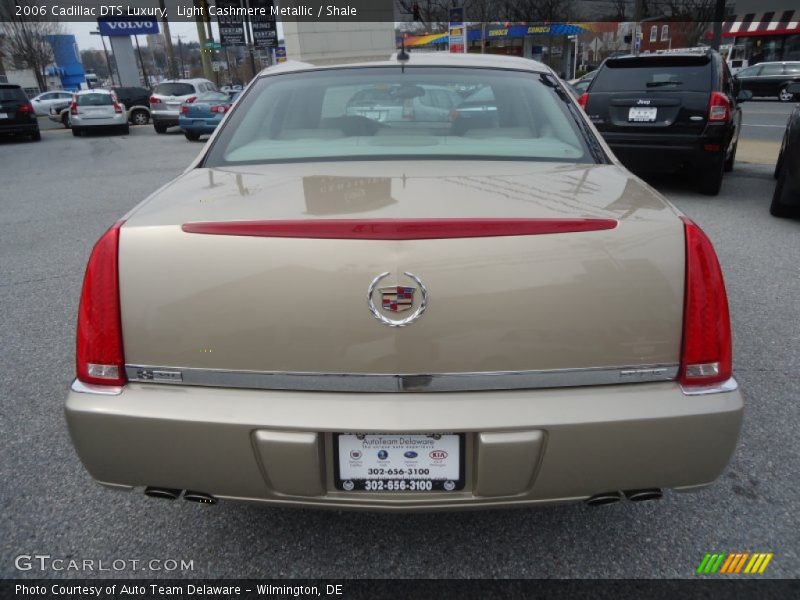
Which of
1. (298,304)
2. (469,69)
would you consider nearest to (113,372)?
(298,304)

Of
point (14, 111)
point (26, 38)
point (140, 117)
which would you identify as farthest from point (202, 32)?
point (26, 38)

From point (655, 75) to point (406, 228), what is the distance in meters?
7.01

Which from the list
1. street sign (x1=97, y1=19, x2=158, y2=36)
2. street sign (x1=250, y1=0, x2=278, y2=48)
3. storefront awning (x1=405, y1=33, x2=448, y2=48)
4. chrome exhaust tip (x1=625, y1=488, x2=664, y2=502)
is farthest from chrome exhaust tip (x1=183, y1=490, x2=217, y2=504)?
street sign (x1=97, y1=19, x2=158, y2=36)

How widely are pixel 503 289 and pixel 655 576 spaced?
3.73 ft

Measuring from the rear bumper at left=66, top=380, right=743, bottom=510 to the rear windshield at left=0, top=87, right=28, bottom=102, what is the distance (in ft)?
64.9

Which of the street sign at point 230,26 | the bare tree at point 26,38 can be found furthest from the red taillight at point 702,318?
the bare tree at point 26,38

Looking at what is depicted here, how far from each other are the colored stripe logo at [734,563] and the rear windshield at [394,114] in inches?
59.0

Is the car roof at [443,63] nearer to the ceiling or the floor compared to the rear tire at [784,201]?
nearer to the ceiling

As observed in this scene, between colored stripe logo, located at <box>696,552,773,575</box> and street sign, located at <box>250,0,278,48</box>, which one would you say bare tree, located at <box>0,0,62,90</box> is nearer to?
street sign, located at <box>250,0,278,48</box>

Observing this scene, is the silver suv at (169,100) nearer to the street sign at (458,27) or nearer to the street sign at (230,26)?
the street sign at (458,27)

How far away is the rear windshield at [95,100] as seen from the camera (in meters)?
19.5

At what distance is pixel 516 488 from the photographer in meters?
1.58

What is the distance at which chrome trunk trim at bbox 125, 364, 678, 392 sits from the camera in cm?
152

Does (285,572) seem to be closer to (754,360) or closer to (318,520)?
(318,520)
